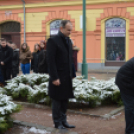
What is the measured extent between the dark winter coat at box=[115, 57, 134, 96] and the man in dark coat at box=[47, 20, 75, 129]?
0.86m

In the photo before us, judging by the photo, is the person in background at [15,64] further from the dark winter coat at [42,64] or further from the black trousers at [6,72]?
the dark winter coat at [42,64]

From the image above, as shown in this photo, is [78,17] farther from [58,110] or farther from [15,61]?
→ [58,110]

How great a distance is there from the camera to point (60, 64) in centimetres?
391

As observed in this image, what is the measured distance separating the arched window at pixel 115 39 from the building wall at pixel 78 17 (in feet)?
1.09

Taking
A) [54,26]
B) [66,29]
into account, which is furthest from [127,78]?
[54,26]

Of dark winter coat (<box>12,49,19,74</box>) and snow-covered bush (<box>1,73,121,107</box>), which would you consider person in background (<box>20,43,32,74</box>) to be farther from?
snow-covered bush (<box>1,73,121,107</box>)

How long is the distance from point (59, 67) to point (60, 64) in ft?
0.16

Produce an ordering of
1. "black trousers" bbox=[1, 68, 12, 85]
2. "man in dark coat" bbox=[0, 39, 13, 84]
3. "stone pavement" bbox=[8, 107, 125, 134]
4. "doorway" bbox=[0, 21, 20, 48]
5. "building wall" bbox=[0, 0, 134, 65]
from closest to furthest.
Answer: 1. "stone pavement" bbox=[8, 107, 125, 134]
2. "man in dark coat" bbox=[0, 39, 13, 84]
3. "black trousers" bbox=[1, 68, 12, 85]
4. "building wall" bbox=[0, 0, 134, 65]
5. "doorway" bbox=[0, 21, 20, 48]

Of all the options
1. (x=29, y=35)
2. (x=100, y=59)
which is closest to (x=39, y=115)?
(x=100, y=59)

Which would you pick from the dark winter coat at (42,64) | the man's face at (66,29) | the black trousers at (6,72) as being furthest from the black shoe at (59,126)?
the black trousers at (6,72)

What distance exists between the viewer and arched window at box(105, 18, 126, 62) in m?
18.3

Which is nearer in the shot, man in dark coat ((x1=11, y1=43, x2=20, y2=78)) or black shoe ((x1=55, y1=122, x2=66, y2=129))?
black shoe ((x1=55, y1=122, x2=66, y2=129))

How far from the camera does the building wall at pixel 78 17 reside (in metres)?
18.0

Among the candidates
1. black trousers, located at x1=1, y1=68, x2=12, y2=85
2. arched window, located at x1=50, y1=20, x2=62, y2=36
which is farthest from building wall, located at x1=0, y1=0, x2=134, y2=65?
black trousers, located at x1=1, y1=68, x2=12, y2=85
